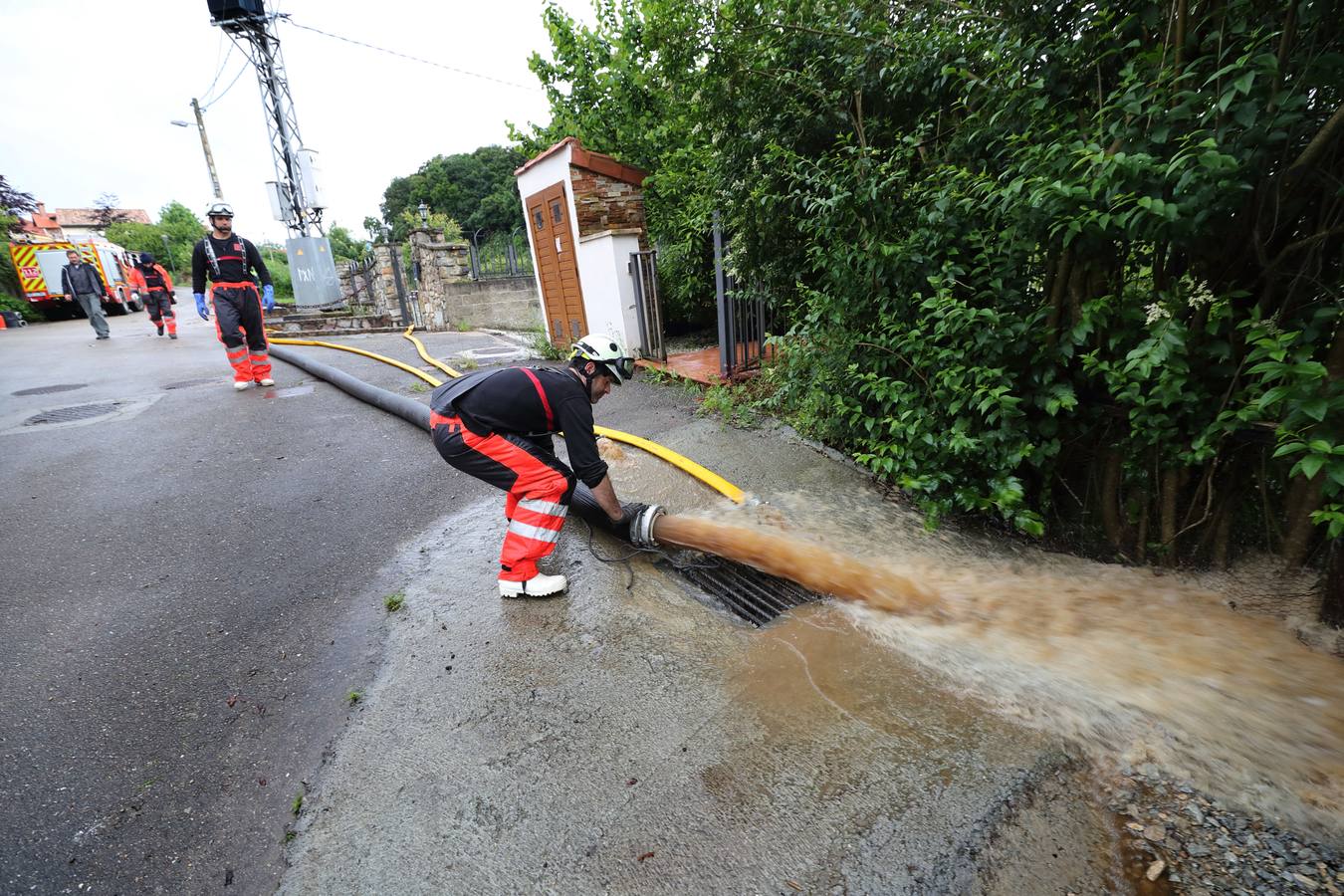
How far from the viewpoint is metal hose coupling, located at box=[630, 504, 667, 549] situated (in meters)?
3.30

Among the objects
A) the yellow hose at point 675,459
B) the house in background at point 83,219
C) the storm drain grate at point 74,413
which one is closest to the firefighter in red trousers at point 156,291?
the storm drain grate at point 74,413

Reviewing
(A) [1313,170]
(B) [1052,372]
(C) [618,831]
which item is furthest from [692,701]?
(A) [1313,170]

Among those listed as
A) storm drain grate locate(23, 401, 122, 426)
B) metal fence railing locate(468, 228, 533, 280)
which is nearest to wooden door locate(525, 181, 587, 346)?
storm drain grate locate(23, 401, 122, 426)

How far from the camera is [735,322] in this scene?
19.9 feet

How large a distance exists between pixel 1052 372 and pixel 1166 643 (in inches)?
49.2

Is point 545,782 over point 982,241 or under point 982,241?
under

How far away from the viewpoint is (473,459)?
304cm

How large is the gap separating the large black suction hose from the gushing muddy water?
41cm

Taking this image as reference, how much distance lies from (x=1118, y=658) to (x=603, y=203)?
289 inches

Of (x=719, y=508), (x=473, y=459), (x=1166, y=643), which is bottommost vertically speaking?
(x=1166, y=643)

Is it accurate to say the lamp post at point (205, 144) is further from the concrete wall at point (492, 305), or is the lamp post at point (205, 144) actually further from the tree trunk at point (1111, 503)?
the tree trunk at point (1111, 503)

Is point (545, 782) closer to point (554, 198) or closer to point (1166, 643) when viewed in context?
point (1166, 643)

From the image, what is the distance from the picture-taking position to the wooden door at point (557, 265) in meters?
8.16

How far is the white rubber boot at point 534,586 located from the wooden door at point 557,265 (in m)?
5.70
